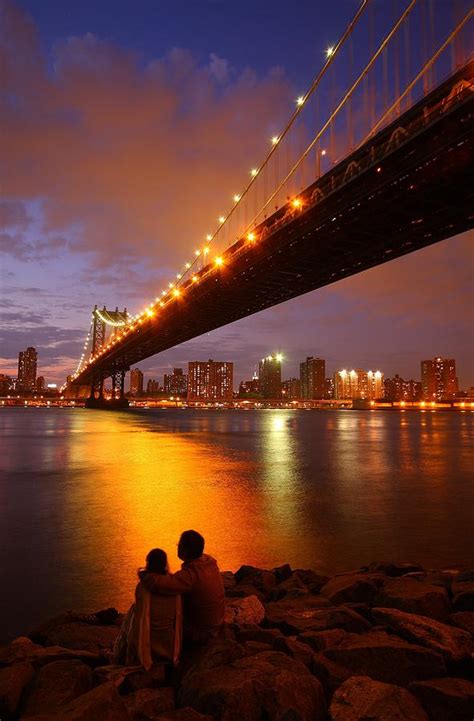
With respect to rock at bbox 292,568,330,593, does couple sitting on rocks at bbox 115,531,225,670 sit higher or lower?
higher

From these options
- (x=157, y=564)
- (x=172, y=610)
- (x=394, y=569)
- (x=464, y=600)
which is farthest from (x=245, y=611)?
(x=394, y=569)

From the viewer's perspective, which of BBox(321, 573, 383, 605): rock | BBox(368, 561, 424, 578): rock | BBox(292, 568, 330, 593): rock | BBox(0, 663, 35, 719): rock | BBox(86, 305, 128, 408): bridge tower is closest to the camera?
BBox(0, 663, 35, 719): rock

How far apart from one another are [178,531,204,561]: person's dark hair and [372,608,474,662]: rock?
5.19 feet

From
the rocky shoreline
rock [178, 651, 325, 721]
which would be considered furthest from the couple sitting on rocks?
rock [178, 651, 325, 721]

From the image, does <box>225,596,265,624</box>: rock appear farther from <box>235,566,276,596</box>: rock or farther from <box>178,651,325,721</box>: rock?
<box>235,566,276,596</box>: rock

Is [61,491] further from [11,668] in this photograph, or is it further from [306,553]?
[11,668]

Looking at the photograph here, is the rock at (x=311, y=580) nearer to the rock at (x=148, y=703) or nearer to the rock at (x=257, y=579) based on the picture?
the rock at (x=257, y=579)

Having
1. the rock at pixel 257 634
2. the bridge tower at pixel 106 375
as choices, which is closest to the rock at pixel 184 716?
the rock at pixel 257 634

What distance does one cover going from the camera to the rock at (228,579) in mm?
5645

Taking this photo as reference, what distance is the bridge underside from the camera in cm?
2036

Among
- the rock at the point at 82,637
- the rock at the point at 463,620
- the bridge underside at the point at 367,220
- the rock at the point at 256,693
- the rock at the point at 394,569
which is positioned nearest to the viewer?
the rock at the point at 256,693

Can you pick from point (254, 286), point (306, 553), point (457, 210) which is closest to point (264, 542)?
point (306, 553)

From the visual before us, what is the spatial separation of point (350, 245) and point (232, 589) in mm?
29345

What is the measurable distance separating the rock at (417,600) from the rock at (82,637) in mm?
2358
